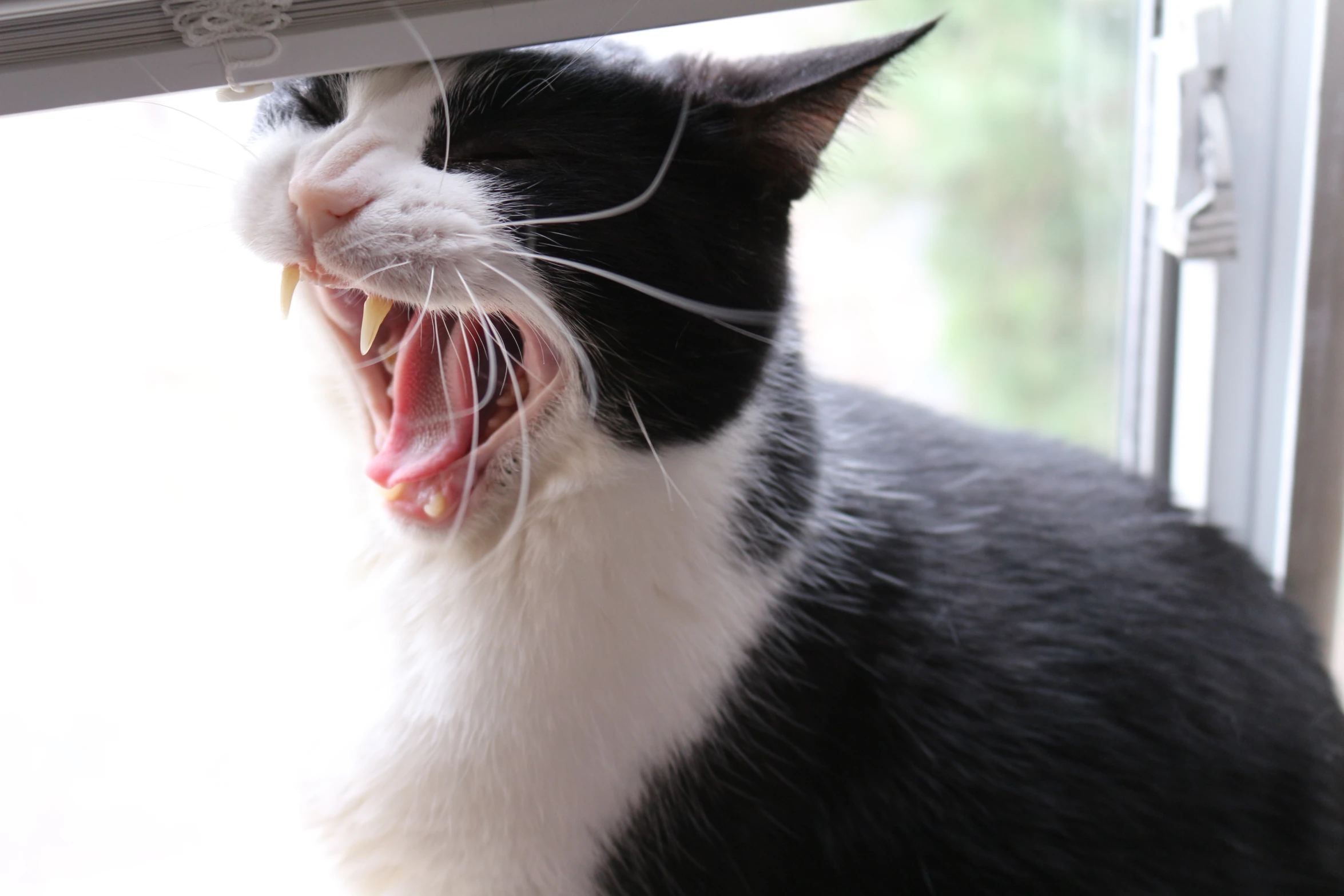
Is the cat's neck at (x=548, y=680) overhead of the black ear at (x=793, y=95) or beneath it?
beneath

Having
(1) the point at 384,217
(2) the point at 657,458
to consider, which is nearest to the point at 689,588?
(2) the point at 657,458

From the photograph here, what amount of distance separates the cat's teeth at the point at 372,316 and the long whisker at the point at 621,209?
12cm

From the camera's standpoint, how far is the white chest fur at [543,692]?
0.80m

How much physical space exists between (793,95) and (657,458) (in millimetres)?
278

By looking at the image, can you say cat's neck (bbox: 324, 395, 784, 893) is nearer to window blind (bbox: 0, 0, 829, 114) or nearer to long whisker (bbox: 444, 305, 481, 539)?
long whisker (bbox: 444, 305, 481, 539)

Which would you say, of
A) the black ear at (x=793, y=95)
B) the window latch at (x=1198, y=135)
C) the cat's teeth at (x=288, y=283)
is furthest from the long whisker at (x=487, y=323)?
the window latch at (x=1198, y=135)

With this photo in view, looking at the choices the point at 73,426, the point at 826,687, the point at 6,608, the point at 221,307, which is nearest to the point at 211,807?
the point at 6,608

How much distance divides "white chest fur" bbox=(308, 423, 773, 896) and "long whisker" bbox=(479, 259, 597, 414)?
0.19 feet

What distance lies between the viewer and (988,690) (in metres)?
0.94

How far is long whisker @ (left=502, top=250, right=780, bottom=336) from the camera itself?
678 mm

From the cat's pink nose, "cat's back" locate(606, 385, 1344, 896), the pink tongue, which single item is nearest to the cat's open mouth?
the pink tongue

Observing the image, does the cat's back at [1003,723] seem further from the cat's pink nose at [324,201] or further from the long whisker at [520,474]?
the cat's pink nose at [324,201]

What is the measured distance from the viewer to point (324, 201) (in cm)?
64

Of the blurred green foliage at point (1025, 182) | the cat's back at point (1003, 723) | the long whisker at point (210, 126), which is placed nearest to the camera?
the long whisker at point (210, 126)
